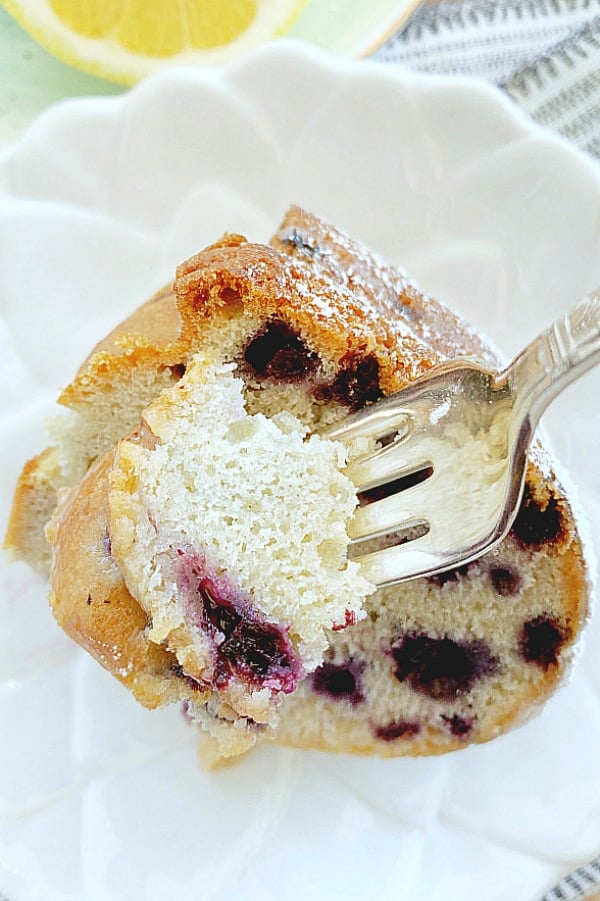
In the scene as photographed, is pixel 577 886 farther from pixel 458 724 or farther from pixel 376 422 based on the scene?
pixel 376 422

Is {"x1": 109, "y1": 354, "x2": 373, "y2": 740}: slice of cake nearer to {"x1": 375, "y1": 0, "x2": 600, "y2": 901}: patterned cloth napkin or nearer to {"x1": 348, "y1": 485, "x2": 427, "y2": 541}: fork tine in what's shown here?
{"x1": 348, "y1": 485, "x2": 427, "y2": 541}: fork tine

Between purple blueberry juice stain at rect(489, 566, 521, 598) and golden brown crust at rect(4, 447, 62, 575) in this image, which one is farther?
golden brown crust at rect(4, 447, 62, 575)

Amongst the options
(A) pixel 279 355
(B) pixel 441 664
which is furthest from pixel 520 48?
(B) pixel 441 664

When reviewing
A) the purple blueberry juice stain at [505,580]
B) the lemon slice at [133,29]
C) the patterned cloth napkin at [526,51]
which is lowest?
the purple blueberry juice stain at [505,580]

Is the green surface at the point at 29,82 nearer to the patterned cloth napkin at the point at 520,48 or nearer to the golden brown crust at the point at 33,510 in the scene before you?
the patterned cloth napkin at the point at 520,48

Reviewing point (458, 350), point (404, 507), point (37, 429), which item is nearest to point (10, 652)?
point (37, 429)

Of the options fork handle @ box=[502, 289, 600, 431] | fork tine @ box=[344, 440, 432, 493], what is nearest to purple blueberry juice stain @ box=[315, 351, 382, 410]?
fork tine @ box=[344, 440, 432, 493]

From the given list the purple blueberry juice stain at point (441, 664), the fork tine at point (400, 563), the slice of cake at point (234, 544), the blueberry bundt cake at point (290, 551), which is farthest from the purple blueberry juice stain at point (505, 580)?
the slice of cake at point (234, 544)
